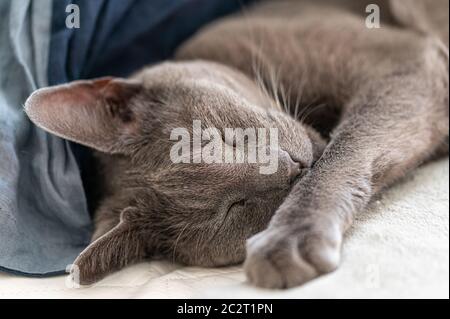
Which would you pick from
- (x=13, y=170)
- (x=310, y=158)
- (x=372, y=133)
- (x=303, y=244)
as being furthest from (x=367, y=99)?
(x=13, y=170)

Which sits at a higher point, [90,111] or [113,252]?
[90,111]

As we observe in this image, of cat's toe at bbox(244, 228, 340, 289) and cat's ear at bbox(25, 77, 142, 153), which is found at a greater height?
cat's ear at bbox(25, 77, 142, 153)

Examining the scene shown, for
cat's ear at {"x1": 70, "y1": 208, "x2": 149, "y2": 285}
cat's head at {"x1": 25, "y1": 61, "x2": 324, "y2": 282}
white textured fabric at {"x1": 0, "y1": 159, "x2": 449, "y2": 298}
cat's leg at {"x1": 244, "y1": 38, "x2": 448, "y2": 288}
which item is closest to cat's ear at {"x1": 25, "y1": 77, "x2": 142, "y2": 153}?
cat's head at {"x1": 25, "y1": 61, "x2": 324, "y2": 282}

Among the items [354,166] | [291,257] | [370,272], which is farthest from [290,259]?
[354,166]

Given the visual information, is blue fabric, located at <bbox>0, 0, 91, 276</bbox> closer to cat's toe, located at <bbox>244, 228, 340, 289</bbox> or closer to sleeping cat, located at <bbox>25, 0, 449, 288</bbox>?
sleeping cat, located at <bbox>25, 0, 449, 288</bbox>

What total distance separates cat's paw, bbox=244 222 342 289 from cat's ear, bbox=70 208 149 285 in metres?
0.31

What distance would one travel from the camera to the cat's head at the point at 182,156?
1062 mm

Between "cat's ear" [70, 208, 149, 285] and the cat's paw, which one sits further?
"cat's ear" [70, 208, 149, 285]

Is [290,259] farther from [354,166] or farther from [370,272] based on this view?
[354,166]

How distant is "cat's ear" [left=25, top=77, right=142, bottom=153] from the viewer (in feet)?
3.73

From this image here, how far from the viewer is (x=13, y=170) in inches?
44.6

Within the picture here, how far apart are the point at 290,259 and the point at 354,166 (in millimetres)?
298

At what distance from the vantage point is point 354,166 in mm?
1083
